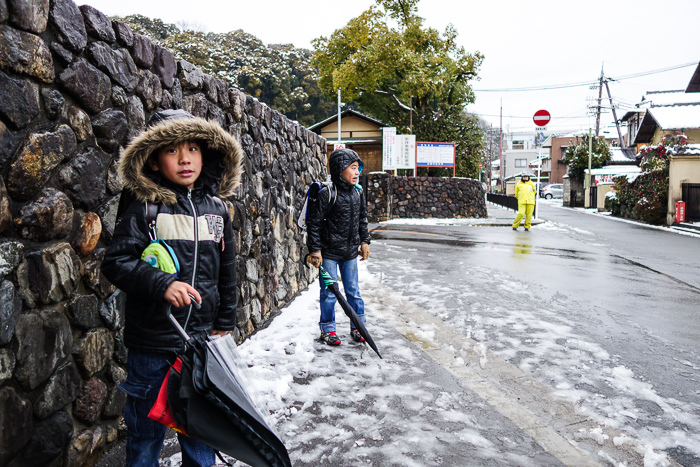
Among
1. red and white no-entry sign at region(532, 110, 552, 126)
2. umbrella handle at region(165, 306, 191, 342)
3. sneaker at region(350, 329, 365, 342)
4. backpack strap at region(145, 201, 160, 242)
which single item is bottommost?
sneaker at region(350, 329, 365, 342)

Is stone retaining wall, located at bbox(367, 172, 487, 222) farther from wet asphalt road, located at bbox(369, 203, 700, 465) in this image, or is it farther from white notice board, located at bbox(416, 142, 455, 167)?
wet asphalt road, located at bbox(369, 203, 700, 465)

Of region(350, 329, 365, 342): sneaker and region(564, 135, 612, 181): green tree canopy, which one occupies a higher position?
region(564, 135, 612, 181): green tree canopy

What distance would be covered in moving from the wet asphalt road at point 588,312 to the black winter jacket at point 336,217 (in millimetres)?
1520

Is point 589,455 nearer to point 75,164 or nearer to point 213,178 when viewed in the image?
point 213,178

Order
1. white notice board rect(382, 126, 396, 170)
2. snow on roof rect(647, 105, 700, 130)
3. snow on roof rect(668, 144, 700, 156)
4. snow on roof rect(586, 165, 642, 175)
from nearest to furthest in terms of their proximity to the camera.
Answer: snow on roof rect(668, 144, 700, 156)
white notice board rect(382, 126, 396, 170)
snow on roof rect(647, 105, 700, 130)
snow on roof rect(586, 165, 642, 175)

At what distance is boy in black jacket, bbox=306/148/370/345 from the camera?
171 inches

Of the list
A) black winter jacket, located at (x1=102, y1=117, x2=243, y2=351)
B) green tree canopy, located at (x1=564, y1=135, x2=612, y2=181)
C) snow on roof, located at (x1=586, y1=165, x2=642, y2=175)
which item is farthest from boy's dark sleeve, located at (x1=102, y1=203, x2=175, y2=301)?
snow on roof, located at (x1=586, y1=165, x2=642, y2=175)

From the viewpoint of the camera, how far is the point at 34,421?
2.00 metres

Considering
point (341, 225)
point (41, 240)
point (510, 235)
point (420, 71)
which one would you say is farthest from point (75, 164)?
point (420, 71)

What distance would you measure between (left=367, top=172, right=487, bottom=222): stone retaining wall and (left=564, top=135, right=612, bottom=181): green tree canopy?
65.3ft

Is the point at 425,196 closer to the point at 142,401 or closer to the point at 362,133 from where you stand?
the point at 362,133

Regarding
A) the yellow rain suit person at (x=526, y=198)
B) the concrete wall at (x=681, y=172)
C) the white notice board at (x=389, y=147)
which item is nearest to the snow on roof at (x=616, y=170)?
the concrete wall at (x=681, y=172)

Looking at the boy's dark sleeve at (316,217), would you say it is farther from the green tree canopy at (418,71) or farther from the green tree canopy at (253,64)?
the green tree canopy at (253,64)

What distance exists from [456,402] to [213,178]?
7.17 ft
